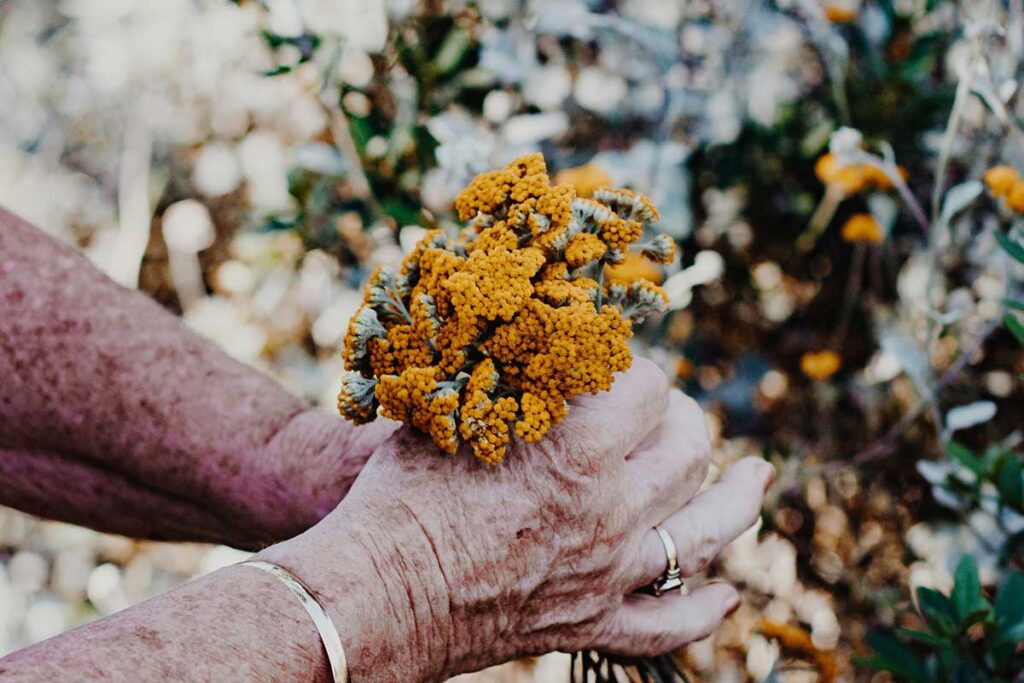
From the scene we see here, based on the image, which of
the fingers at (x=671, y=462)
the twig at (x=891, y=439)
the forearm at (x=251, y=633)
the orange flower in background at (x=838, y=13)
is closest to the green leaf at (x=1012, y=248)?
the fingers at (x=671, y=462)

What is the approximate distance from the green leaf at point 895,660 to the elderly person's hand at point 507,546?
409mm

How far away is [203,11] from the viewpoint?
2.37 meters

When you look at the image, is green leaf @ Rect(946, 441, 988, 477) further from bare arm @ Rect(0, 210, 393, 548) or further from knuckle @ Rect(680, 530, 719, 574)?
bare arm @ Rect(0, 210, 393, 548)

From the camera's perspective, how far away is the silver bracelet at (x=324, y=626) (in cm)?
79

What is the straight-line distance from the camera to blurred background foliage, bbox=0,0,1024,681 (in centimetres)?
171

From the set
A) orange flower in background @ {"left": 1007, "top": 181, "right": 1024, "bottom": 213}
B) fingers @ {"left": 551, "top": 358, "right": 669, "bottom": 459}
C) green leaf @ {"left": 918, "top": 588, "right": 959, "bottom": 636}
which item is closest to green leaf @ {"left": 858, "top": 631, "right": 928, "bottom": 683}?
green leaf @ {"left": 918, "top": 588, "right": 959, "bottom": 636}

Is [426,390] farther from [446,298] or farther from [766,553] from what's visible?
[766,553]

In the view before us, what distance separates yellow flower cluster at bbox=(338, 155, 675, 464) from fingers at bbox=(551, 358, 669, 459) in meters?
0.07

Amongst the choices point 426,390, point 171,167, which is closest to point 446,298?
point 426,390

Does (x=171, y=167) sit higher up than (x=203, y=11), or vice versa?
(x=203, y=11)

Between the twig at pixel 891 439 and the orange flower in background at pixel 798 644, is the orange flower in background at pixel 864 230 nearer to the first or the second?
the twig at pixel 891 439

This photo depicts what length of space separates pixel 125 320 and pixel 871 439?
1.58m

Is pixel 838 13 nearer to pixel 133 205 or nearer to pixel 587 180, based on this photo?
pixel 587 180

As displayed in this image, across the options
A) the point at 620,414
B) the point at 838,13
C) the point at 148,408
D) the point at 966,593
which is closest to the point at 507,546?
the point at 620,414
